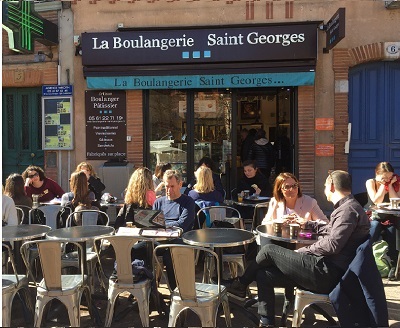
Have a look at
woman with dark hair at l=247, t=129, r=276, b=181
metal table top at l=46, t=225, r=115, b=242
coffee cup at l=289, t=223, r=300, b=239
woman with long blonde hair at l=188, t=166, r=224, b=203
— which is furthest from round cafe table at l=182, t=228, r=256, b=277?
woman with dark hair at l=247, t=129, r=276, b=181

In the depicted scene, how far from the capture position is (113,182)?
28.1 ft

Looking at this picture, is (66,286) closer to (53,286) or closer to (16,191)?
(53,286)

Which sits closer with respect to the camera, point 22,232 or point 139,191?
point 22,232

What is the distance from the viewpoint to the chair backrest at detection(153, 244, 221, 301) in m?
3.31

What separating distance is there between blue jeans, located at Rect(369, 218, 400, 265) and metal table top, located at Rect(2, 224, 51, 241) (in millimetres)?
3857

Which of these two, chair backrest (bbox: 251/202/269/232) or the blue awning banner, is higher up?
the blue awning banner

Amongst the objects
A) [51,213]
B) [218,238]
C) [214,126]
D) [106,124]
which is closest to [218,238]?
[218,238]

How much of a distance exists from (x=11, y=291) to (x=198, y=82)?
5.72 m

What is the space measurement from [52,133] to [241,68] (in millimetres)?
4030

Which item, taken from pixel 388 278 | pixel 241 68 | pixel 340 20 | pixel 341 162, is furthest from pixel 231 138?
pixel 388 278

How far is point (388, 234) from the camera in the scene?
18.1 ft

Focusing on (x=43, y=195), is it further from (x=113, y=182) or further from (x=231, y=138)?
(x=231, y=138)

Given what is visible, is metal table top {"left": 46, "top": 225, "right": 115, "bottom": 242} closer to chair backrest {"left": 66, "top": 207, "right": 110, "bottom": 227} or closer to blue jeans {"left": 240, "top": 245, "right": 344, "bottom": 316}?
chair backrest {"left": 66, "top": 207, "right": 110, "bottom": 227}

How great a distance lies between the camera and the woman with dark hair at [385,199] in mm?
5449
